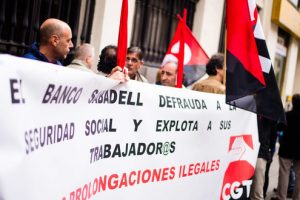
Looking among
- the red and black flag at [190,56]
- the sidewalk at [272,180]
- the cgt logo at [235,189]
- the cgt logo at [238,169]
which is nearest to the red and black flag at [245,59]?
the cgt logo at [238,169]

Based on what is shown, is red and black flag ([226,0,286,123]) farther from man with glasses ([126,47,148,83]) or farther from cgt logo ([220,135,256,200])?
man with glasses ([126,47,148,83])

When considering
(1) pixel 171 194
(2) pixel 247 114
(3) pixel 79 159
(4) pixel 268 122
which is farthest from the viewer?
(4) pixel 268 122

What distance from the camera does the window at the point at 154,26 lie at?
7621mm

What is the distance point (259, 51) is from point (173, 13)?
5423 mm

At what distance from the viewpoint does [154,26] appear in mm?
8078

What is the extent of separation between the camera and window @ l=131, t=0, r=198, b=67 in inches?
300

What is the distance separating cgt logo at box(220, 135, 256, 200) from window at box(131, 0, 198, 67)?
12.8 feet

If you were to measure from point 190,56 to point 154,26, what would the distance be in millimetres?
2487

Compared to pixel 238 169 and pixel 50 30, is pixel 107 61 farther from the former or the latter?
pixel 238 169

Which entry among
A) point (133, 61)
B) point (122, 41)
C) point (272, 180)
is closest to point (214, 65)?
point (133, 61)

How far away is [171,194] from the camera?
2973mm

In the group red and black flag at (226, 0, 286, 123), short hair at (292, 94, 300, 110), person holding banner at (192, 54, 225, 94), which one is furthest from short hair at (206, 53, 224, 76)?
short hair at (292, 94, 300, 110)

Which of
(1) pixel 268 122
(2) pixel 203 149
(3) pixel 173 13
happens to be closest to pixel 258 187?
(1) pixel 268 122

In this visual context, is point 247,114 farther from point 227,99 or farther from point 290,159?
point 290,159
